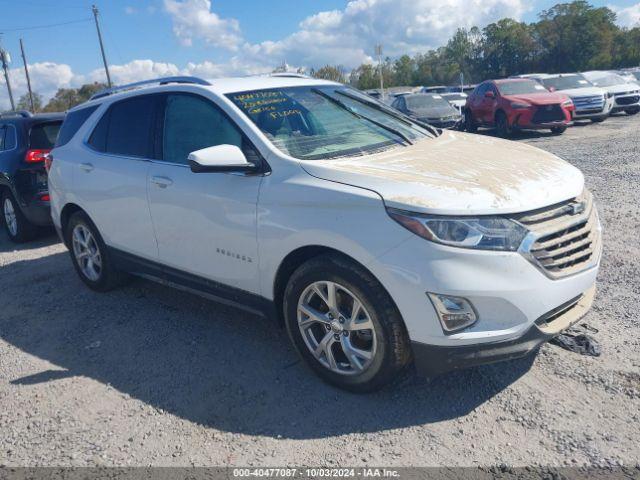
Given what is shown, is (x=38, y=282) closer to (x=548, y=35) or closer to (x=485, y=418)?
(x=485, y=418)

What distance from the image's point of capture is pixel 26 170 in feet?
24.4

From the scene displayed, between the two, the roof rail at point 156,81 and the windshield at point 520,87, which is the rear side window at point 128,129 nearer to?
the roof rail at point 156,81

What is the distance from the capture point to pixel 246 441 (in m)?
3.06

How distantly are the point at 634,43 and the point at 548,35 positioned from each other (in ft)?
31.0

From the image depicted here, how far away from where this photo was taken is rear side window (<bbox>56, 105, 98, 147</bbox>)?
5.46 m

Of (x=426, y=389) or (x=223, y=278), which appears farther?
(x=223, y=278)

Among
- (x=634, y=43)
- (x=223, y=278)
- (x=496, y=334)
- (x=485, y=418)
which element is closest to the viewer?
(x=496, y=334)

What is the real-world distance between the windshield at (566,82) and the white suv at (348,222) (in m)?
17.0

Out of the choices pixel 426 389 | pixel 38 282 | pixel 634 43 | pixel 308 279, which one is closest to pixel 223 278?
pixel 308 279

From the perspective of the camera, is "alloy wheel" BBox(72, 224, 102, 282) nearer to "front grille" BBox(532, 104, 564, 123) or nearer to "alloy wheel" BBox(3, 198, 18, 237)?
"alloy wheel" BBox(3, 198, 18, 237)

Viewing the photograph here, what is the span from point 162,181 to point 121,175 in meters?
0.64

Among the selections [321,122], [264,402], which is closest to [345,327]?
[264,402]

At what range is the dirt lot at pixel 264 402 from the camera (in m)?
2.90

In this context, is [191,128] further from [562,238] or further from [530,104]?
[530,104]
